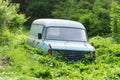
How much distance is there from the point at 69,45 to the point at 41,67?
2029 mm

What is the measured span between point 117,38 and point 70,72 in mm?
11497

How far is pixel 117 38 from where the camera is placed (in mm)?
23703

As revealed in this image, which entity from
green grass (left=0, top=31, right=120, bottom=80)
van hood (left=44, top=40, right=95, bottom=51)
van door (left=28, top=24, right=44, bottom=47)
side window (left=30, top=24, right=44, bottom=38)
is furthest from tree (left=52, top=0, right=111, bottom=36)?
van hood (left=44, top=40, right=95, bottom=51)

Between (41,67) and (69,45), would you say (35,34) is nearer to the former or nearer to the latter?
(69,45)

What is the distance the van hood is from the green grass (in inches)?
17.8

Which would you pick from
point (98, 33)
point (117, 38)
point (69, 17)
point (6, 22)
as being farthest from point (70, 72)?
point (69, 17)

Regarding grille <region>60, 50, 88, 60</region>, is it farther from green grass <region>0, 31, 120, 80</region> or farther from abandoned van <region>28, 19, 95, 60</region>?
green grass <region>0, 31, 120, 80</region>

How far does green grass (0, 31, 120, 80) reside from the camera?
1180 centimetres

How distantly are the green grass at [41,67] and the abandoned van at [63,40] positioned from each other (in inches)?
12.3

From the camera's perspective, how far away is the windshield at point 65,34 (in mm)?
15765

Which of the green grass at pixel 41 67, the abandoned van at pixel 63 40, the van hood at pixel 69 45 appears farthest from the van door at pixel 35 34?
the van hood at pixel 69 45

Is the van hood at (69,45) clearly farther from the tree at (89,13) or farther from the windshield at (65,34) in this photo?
the tree at (89,13)

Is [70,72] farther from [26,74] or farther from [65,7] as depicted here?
[65,7]

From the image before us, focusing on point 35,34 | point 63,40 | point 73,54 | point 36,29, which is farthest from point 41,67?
point 36,29
